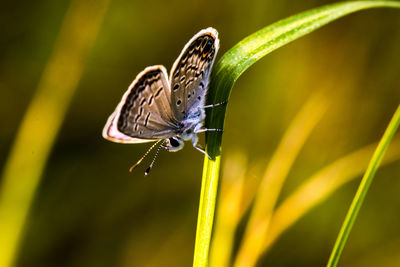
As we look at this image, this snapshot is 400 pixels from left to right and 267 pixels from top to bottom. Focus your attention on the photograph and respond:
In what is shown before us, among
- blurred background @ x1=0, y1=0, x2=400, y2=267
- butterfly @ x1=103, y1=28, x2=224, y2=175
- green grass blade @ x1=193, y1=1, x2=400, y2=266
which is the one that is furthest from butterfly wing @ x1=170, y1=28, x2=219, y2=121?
blurred background @ x1=0, y1=0, x2=400, y2=267

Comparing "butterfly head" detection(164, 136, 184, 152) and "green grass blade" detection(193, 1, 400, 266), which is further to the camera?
"butterfly head" detection(164, 136, 184, 152)

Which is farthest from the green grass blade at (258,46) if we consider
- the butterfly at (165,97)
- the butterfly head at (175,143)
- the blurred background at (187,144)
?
the blurred background at (187,144)

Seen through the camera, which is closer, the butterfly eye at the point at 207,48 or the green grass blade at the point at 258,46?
the green grass blade at the point at 258,46

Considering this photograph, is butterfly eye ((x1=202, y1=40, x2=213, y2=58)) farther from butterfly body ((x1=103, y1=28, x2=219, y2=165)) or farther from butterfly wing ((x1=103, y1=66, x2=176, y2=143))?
butterfly wing ((x1=103, y1=66, x2=176, y2=143))

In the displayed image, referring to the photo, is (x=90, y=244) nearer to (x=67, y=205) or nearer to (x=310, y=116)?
(x=67, y=205)

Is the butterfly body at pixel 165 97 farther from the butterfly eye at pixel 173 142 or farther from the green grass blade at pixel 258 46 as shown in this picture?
the green grass blade at pixel 258 46

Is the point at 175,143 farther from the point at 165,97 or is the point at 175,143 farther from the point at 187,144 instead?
the point at 187,144

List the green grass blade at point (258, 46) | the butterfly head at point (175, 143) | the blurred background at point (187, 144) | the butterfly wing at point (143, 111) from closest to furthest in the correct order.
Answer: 1. the green grass blade at point (258, 46)
2. the butterfly wing at point (143, 111)
3. the butterfly head at point (175, 143)
4. the blurred background at point (187, 144)

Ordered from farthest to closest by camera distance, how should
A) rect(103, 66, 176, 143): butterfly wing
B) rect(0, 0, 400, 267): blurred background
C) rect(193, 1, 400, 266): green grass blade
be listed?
rect(0, 0, 400, 267): blurred background < rect(103, 66, 176, 143): butterfly wing < rect(193, 1, 400, 266): green grass blade
